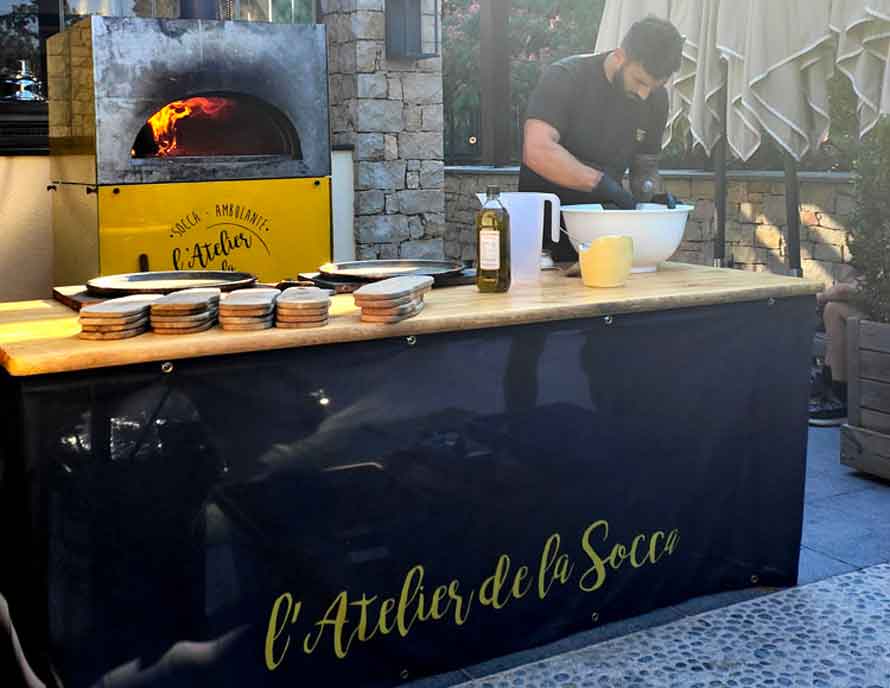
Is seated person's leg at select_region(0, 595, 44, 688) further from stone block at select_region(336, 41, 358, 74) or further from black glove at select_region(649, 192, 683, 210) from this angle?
stone block at select_region(336, 41, 358, 74)

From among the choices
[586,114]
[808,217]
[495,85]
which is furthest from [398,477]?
[495,85]

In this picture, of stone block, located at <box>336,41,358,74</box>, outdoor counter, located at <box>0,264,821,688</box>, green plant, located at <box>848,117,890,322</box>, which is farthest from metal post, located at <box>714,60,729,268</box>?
outdoor counter, located at <box>0,264,821,688</box>

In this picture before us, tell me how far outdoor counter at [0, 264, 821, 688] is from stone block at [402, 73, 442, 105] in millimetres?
3157

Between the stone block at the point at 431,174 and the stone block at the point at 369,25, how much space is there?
693 millimetres

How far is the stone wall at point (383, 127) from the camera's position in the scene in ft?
19.7

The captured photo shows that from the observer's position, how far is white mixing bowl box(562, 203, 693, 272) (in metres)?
3.15

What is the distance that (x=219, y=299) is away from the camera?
7.77 feet

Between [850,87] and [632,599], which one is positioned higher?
[850,87]

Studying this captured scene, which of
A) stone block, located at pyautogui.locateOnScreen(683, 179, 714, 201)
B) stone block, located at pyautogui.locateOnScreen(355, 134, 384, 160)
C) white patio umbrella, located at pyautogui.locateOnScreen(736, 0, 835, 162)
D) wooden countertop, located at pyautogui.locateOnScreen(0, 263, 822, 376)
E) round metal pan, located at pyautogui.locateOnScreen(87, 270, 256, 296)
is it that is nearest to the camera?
wooden countertop, located at pyautogui.locateOnScreen(0, 263, 822, 376)

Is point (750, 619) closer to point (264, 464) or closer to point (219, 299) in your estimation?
point (264, 464)

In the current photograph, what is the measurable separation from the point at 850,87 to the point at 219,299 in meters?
3.94

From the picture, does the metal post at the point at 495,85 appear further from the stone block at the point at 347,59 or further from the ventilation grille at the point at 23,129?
the ventilation grille at the point at 23,129

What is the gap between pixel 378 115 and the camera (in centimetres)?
608

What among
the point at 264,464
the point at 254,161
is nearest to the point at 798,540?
the point at 264,464
